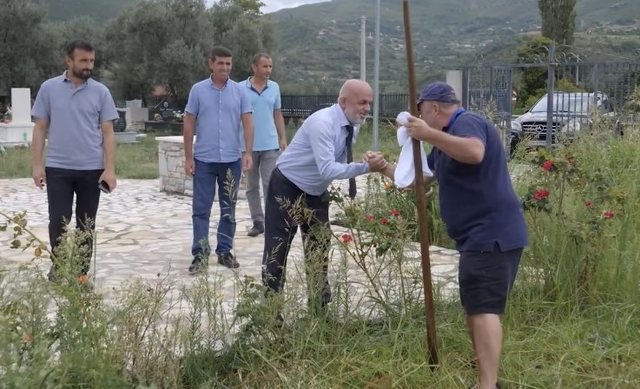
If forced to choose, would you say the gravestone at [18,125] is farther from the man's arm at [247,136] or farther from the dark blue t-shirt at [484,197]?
the dark blue t-shirt at [484,197]

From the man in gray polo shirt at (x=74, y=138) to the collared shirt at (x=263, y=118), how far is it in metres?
2.15

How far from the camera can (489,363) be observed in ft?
11.0

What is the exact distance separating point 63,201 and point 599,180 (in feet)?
11.2

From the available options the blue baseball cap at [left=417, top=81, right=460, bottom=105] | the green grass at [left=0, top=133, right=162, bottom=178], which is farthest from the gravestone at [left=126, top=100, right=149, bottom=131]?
the blue baseball cap at [left=417, top=81, right=460, bottom=105]

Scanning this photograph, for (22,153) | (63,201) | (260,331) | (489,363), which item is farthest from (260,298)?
(22,153)

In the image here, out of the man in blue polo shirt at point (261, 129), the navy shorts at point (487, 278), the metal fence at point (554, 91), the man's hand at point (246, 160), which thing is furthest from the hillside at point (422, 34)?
the navy shorts at point (487, 278)

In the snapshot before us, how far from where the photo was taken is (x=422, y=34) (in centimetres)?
7256

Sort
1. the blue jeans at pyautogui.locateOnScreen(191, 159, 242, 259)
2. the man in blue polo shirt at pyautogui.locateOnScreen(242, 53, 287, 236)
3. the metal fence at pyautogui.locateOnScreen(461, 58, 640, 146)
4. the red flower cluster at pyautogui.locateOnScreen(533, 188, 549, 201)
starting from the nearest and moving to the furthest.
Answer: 1. the red flower cluster at pyautogui.locateOnScreen(533, 188, 549, 201)
2. the blue jeans at pyautogui.locateOnScreen(191, 159, 242, 259)
3. the man in blue polo shirt at pyautogui.locateOnScreen(242, 53, 287, 236)
4. the metal fence at pyautogui.locateOnScreen(461, 58, 640, 146)

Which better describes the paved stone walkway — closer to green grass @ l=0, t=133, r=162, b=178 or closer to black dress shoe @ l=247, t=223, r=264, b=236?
black dress shoe @ l=247, t=223, r=264, b=236

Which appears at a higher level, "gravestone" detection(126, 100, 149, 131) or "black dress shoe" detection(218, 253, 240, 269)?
"gravestone" detection(126, 100, 149, 131)

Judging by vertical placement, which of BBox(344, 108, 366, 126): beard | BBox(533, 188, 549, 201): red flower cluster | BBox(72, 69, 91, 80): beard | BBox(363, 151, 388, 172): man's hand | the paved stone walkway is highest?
BBox(72, 69, 91, 80): beard

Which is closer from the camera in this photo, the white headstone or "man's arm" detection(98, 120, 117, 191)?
"man's arm" detection(98, 120, 117, 191)

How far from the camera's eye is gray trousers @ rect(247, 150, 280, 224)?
748cm

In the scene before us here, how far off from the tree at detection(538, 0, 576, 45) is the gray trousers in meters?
27.1
